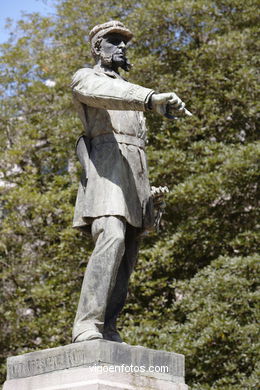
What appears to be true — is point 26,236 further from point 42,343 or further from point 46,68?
point 46,68

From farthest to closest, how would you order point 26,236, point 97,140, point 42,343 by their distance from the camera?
point 26,236 → point 42,343 → point 97,140

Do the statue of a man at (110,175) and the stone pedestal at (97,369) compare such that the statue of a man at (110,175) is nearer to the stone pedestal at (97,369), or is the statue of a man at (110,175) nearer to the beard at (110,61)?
the beard at (110,61)

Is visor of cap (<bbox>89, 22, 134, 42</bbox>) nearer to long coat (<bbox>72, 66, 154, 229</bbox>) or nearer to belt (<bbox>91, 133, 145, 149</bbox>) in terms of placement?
long coat (<bbox>72, 66, 154, 229</bbox>)

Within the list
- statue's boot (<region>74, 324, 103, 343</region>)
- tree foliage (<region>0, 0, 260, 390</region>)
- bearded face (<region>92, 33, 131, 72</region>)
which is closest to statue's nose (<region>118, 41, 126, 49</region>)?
bearded face (<region>92, 33, 131, 72</region>)

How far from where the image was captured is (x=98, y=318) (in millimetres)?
6152

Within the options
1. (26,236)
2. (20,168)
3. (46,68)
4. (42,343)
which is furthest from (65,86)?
(42,343)

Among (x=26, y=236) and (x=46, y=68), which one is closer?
(x=26, y=236)

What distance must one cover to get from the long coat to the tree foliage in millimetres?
6505

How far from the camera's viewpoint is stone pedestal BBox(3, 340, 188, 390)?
578 cm

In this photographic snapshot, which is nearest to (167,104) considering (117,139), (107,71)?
(117,139)

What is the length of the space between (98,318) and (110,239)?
588 mm

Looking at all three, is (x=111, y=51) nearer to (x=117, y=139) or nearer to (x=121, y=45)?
(x=121, y=45)

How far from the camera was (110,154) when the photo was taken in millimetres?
6578

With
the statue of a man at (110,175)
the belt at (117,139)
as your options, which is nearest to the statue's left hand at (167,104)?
the statue of a man at (110,175)
